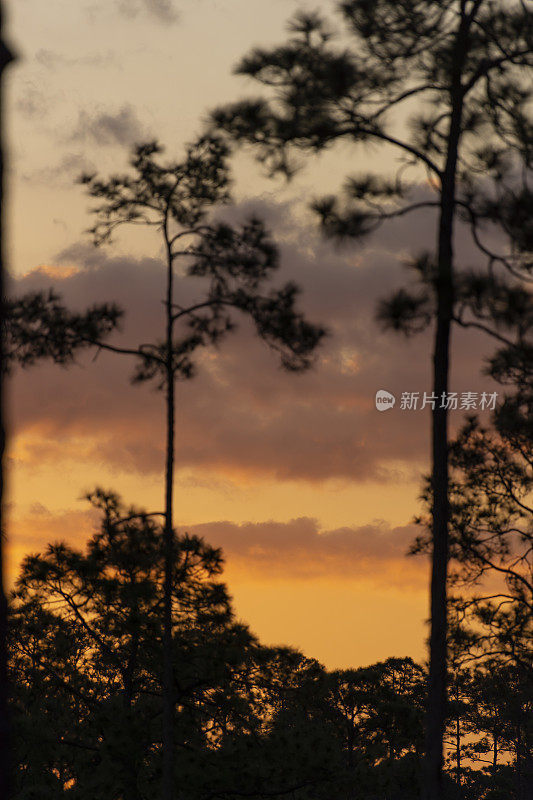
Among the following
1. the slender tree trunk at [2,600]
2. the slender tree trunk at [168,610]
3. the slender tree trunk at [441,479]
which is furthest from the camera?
the slender tree trunk at [168,610]

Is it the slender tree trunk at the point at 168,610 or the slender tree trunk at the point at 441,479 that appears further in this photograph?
the slender tree trunk at the point at 168,610

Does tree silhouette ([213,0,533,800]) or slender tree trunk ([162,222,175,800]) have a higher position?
tree silhouette ([213,0,533,800])

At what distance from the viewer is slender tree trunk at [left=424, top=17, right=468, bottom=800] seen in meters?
13.7

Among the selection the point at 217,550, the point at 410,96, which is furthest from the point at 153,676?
the point at 410,96

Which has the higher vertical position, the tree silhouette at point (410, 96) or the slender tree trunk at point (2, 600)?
the tree silhouette at point (410, 96)

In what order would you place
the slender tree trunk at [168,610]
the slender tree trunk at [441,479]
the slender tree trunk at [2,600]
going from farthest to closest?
the slender tree trunk at [168,610]
the slender tree trunk at [441,479]
the slender tree trunk at [2,600]

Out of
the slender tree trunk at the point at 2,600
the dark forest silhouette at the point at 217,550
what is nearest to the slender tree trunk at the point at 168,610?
the dark forest silhouette at the point at 217,550

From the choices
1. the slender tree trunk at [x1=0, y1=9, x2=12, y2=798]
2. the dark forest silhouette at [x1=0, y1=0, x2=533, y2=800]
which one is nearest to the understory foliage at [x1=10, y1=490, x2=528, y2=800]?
the dark forest silhouette at [x1=0, y1=0, x2=533, y2=800]

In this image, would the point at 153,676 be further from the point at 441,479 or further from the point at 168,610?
the point at 441,479

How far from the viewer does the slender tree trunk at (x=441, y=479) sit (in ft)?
45.1

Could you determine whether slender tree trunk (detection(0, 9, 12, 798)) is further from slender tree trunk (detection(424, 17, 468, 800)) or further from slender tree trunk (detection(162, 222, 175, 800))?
slender tree trunk (detection(162, 222, 175, 800))

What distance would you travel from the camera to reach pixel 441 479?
575 inches

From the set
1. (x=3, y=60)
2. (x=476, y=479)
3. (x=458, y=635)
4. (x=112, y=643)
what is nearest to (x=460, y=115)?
(x=3, y=60)

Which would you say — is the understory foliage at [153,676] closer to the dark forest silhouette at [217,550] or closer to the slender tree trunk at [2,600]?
the dark forest silhouette at [217,550]
